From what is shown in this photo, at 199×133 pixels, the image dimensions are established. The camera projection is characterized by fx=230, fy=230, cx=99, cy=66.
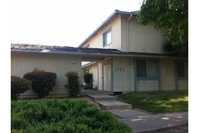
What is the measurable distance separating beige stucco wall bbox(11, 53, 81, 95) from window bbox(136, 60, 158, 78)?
464 centimetres

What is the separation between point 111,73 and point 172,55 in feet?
16.2

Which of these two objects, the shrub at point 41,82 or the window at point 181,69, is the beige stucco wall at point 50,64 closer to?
the shrub at point 41,82

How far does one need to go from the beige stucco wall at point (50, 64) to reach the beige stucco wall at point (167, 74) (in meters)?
6.62

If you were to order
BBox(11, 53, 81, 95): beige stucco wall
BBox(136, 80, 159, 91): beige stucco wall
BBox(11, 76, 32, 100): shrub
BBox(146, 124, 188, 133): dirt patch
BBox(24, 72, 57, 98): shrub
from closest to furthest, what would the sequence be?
1. BBox(146, 124, 188, 133): dirt patch
2. BBox(11, 76, 32, 100): shrub
3. BBox(24, 72, 57, 98): shrub
4. BBox(11, 53, 81, 95): beige stucco wall
5. BBox(136, 80, 159, 91): beige stucco wall

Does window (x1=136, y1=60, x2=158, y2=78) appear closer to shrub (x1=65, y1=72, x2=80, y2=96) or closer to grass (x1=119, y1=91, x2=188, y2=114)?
grass (x1=119, y1=91, x2=188, y2=114)

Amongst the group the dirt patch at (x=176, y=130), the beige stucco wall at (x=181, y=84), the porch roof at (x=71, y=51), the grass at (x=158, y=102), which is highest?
the porch roof at (x=71, y=51)

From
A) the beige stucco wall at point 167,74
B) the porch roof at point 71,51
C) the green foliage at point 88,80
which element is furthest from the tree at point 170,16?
the green foliage at point 88,80

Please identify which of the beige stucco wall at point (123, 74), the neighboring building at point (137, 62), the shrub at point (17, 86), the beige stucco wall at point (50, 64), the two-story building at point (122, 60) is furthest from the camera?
the neighboring building at point (137, 62)

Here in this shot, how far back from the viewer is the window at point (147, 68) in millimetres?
17094

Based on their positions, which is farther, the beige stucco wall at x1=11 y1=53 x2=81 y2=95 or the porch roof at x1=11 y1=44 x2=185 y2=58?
the beige stucco wall at x1=11 y1=53 x2=81 y2=95

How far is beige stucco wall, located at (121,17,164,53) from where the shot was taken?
1694 cm

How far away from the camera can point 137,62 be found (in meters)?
17.1

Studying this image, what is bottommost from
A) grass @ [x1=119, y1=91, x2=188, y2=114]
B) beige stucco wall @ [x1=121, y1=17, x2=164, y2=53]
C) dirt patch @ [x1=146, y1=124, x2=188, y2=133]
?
dirt patch @ [x1=146, y1=124, x2=188, y2=133]

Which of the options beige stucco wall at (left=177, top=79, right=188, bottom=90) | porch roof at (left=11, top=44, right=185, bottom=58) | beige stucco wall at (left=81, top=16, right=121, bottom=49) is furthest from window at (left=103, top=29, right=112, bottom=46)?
beige stucco wall at (left=177, top=79, right=188, bottom=90)
